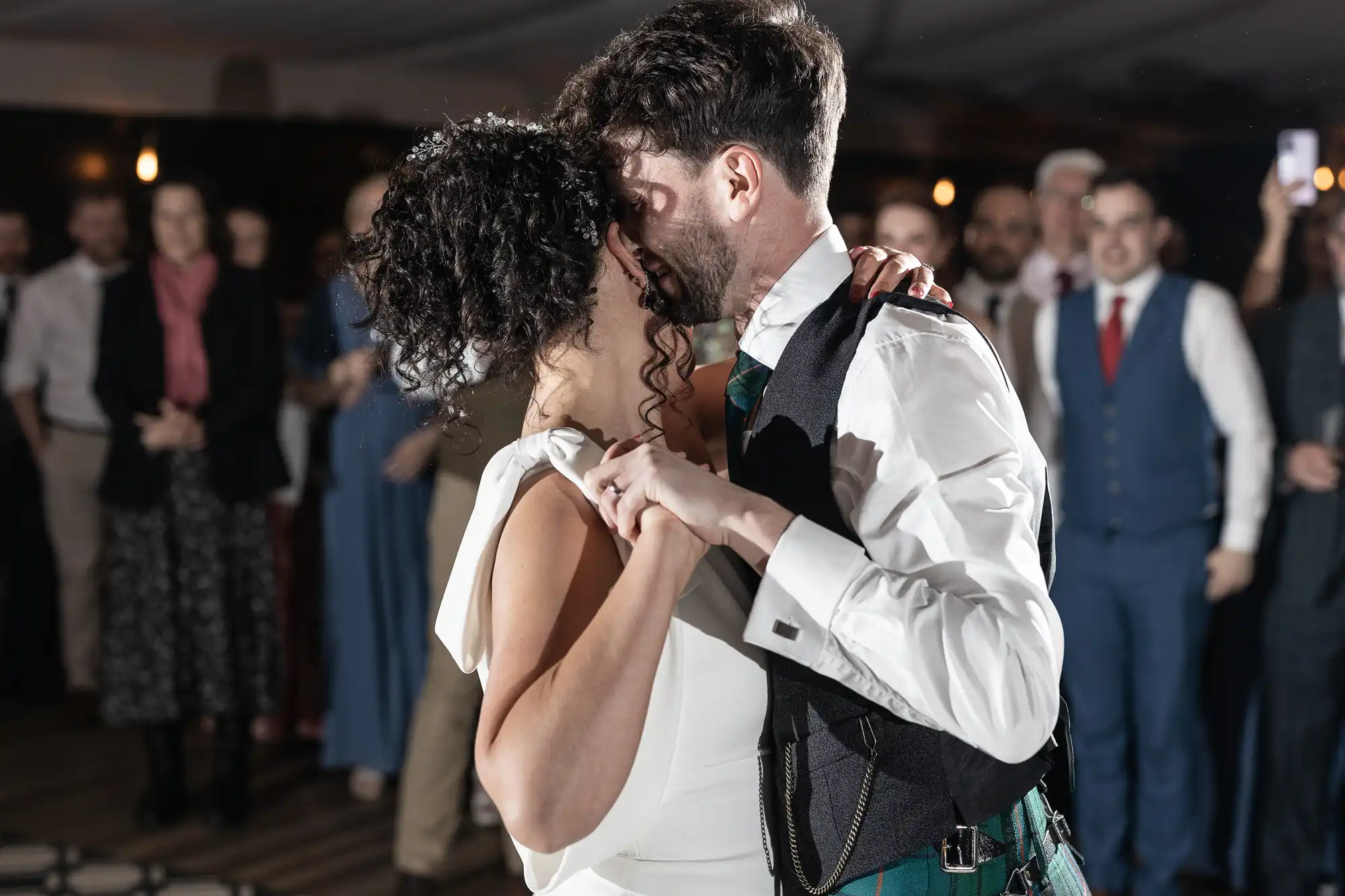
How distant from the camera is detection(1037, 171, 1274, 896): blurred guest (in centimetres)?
283

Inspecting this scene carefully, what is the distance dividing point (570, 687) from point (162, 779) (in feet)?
9.25

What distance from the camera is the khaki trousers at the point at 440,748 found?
289cm

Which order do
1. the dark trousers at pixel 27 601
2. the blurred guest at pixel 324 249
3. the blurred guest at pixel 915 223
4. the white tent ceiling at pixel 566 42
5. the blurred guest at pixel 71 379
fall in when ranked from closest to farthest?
1. the white tent ceiling at pixel 566 42
2. the blurred guest at pixel 915 223
3. the blurred guest at pixel 324 249
4. the blurred guest at pixel 71 379
5. the dark trousers at pixel 27 601

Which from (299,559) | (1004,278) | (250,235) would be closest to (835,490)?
(1004,278)

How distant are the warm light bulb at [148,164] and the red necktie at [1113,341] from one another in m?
2.80

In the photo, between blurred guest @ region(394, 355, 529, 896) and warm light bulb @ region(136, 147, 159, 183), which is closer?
blurred guest @ region(394, 355, 529, 896)

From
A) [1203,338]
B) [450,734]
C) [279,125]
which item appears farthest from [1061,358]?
[279,125]

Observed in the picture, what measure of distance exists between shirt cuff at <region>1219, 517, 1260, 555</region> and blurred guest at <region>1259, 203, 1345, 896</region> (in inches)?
3.7

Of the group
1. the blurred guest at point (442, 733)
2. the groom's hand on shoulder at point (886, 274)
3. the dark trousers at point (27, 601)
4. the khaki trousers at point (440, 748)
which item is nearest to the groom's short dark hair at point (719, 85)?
the groom's hand on shoulder at point (886, 274)

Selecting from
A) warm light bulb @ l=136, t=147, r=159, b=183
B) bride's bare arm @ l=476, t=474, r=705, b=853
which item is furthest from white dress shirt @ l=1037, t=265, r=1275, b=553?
warm light bulb @ l=136, t=147, r=159, b=183

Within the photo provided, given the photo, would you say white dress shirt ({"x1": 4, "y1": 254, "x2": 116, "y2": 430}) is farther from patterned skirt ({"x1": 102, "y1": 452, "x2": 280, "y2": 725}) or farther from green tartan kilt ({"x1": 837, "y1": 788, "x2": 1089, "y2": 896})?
green tartan kilt ({"x1": 837, "y1": 788, "x2": 1089, "y2": 896})

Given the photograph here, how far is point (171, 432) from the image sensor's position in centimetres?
330

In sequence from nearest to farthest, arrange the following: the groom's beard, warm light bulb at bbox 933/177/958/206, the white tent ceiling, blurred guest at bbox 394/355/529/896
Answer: the groom's beard → the white tent ceiling → blurred guest at bbox 394/355/529/896 → warm light bulb at bbox 933/177/958/206

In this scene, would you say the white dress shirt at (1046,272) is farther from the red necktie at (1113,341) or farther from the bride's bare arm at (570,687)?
the bride's bare arm at (570,687)
